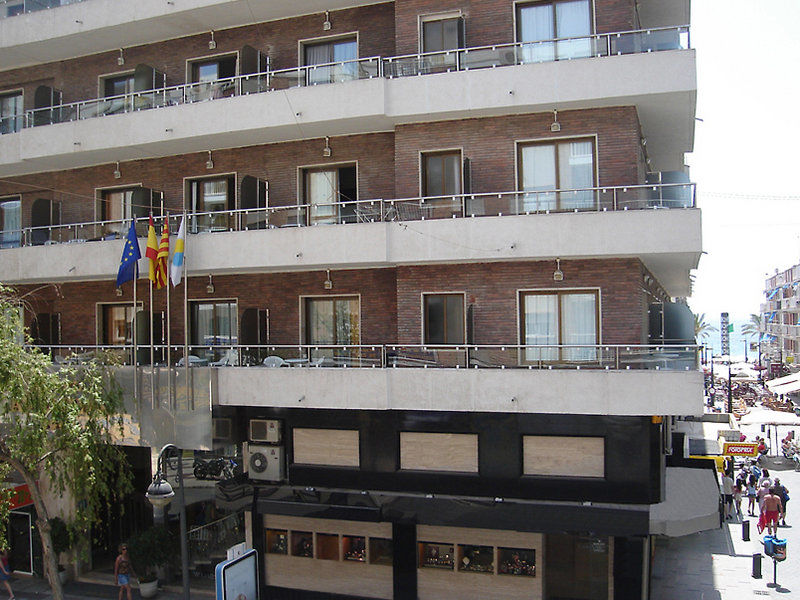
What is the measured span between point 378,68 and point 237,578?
439 inches

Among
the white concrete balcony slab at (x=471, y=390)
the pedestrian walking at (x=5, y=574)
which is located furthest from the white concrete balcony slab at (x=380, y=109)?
the pedestrian walking at (x=5, y=574)

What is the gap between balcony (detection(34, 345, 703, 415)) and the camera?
1352 centimetres

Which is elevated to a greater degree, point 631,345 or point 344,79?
point 344,79

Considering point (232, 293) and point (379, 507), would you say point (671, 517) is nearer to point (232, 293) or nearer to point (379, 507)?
point (379, 507)

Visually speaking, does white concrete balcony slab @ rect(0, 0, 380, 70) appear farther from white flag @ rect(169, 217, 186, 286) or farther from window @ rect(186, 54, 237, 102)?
white flag @ rect(169, 217, 186, 286)

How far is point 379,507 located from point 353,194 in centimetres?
744

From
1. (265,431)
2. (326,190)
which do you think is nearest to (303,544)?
(265,431)

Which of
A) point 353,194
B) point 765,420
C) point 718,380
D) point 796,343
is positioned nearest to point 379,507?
point 353,194

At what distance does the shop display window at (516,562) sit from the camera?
1483 centimetres

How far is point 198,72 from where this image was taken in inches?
758

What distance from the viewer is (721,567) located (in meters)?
18.7

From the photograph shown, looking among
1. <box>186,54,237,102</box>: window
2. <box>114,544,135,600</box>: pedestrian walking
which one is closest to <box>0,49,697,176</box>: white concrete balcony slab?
<box>186,54,237,102</box>: window

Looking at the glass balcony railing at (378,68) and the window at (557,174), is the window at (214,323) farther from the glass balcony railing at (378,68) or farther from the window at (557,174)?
the window at (557,174)

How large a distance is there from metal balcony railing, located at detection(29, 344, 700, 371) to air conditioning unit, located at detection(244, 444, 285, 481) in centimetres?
207
